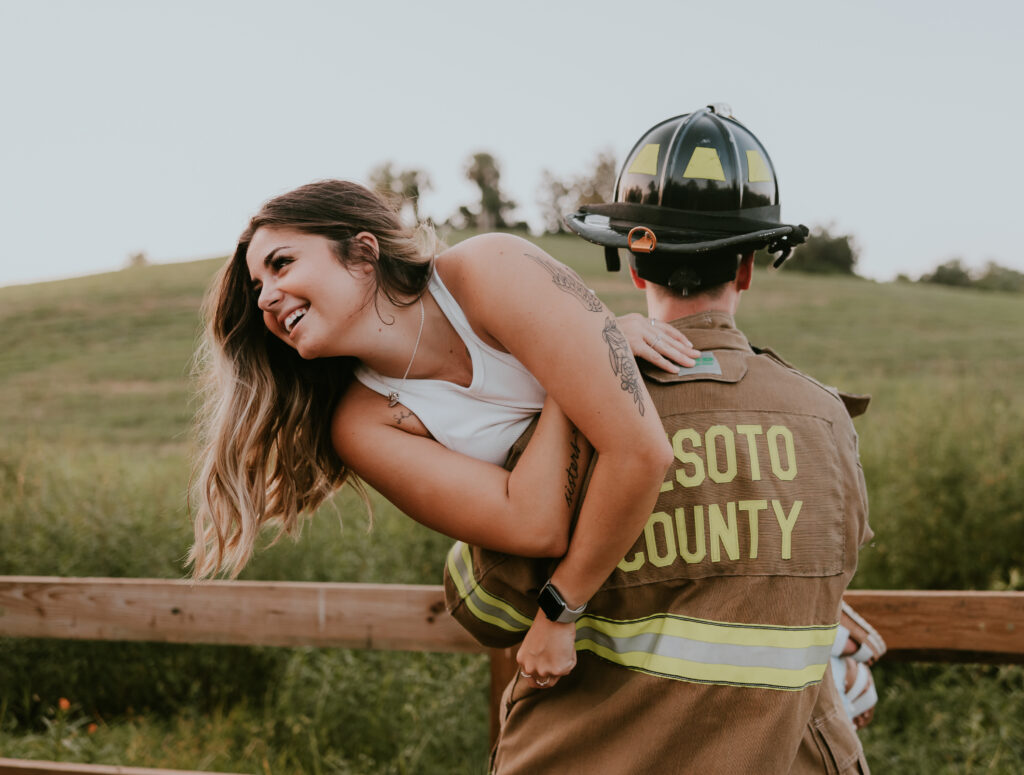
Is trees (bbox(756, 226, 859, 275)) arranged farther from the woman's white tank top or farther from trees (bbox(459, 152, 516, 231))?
the woman's white tank top

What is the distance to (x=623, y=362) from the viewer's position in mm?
1483

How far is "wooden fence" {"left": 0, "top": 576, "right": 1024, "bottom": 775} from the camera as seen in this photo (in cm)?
266

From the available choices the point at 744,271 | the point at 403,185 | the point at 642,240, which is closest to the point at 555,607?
the point at 642,240

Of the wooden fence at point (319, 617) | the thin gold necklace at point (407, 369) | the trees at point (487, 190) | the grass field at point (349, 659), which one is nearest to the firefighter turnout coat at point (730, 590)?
the thin gold necklace at point (407, 369)

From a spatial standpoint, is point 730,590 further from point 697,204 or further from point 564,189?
point 564,189

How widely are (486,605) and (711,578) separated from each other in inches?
18.7

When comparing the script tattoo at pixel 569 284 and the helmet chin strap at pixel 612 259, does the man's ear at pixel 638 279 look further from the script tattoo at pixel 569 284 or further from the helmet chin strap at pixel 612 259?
the script tattoo at pixel 569 284

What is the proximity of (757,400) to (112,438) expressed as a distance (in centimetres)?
1525

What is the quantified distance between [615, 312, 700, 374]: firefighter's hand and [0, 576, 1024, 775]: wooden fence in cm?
155

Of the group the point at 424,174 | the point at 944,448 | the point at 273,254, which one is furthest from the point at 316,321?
the point at 424,174

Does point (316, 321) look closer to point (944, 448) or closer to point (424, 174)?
point (944, 448)

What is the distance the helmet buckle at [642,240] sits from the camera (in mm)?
1615

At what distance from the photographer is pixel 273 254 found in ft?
5.86

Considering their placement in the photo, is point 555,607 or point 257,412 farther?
point 257,412
